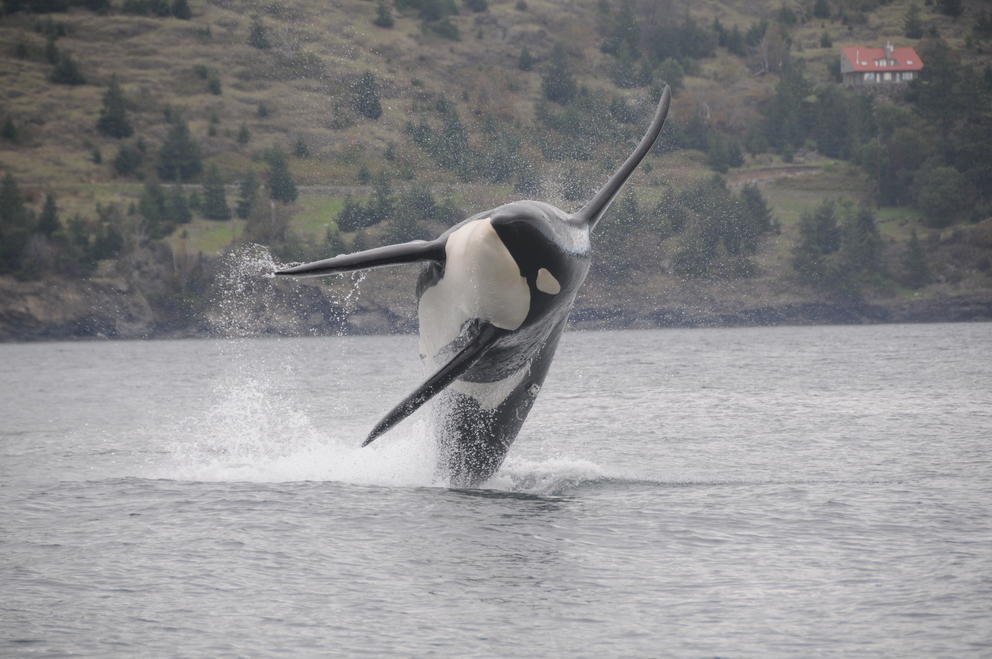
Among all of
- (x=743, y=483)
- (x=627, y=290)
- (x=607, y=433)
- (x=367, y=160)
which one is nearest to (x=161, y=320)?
(x=367, y=160)

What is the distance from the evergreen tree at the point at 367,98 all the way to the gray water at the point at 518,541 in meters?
152

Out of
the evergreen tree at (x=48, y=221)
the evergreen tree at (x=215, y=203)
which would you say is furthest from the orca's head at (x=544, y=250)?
the evergreen tree at (x=215, y=203)

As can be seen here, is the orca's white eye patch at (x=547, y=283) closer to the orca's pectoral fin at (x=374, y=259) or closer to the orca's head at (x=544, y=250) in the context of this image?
the orca's head at (x=544, y=250)

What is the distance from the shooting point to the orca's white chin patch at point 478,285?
53.6 feet

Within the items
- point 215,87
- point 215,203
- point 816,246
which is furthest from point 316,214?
point 816,246

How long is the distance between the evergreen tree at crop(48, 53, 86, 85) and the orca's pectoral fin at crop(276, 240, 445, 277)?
184 metres

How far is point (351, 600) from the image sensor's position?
52.2ft

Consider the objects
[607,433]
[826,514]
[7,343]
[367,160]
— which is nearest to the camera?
[826,514]

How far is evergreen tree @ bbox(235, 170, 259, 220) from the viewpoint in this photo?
506 ft

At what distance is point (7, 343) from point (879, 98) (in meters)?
133

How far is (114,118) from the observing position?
174500 millimetres

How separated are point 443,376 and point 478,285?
Result: 4.37ft

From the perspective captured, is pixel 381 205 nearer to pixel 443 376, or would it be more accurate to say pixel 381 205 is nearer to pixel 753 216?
pixel 753 216

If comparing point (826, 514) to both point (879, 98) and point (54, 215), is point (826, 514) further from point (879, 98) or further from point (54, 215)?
point (879, 98)
